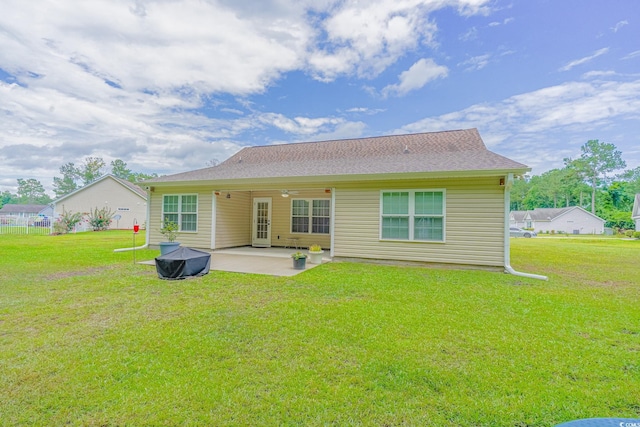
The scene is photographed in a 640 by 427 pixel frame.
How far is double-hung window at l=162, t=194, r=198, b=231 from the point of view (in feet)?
34.8

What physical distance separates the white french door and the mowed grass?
260 inches

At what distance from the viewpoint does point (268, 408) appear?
2.11 meters

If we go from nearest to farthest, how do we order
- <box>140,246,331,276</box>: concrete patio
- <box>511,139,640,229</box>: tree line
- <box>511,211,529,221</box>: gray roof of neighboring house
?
<box>140,246,331,276</box>: concrete patio < <box>511,139,640,229</box>: tree line < <box>511,211,529,221</box>: gray roof of neighboring house

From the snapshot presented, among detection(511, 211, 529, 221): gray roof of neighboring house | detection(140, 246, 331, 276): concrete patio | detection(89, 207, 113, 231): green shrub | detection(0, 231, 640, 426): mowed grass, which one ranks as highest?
detection(511, 211, 529, 221): gray roof of neighboring house

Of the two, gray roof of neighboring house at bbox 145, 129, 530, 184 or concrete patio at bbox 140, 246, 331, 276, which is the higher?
gray roof of neighboring house at bbox 145, 129, 530, 184

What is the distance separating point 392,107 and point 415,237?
1297cm

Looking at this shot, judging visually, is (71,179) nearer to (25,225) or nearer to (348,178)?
(25,225)

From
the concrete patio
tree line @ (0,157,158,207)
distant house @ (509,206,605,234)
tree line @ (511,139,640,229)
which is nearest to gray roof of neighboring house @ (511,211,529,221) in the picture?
distant house @ (509,206,605,234)

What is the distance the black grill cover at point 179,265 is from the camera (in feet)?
20.3

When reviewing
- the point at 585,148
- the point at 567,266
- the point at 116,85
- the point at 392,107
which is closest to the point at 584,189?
the point at 585,148

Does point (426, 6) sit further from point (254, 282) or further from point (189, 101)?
point (189, 101)

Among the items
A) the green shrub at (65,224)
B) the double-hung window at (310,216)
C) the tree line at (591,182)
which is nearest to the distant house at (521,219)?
the tree line at (591,182)

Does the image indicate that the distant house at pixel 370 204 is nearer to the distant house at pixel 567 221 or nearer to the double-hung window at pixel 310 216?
the double-hung window at pixel 310 216

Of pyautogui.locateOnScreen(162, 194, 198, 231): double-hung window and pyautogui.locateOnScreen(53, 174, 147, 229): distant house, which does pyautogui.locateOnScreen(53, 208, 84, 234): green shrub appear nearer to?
pyautogui.locateOnScreen(53, 174, 147, 229): distant house
